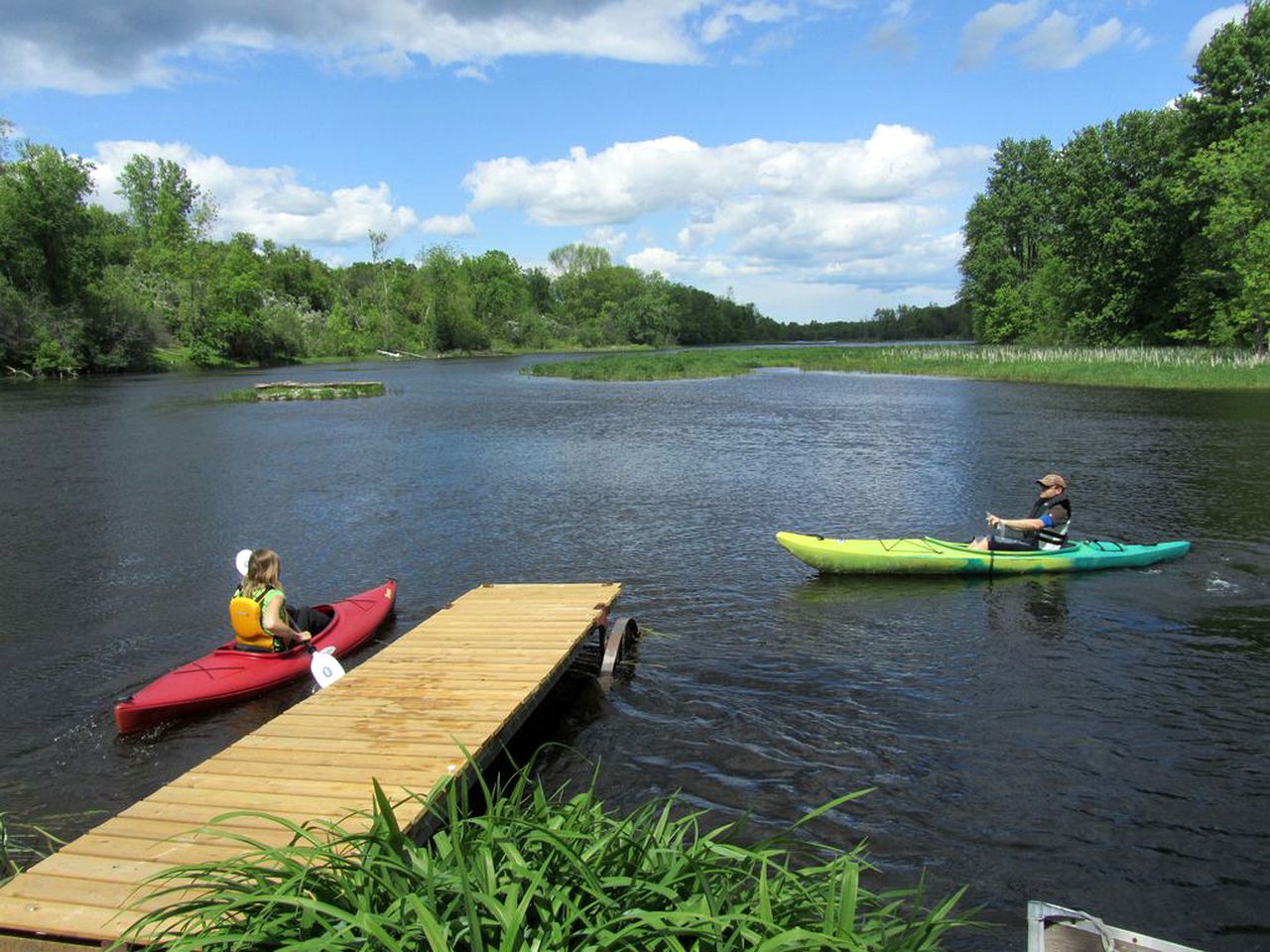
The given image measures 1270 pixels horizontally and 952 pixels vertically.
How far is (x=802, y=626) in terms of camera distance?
10164mm

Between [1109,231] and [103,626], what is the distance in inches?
2255

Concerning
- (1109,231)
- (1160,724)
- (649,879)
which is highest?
(1109,231)

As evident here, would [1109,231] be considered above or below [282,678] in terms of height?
above

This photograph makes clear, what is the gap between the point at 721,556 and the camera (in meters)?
13.1

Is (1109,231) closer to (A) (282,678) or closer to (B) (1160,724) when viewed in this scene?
(B) (1160,724)

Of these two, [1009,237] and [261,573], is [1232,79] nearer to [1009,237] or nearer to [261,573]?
[1009,237]

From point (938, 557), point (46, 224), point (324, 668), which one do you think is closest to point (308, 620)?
point (324, 668)

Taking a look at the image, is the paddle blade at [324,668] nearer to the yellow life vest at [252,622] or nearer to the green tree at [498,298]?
the yellow life vest at [252,622]

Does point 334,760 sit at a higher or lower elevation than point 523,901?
lower

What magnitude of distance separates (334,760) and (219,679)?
2.95 m

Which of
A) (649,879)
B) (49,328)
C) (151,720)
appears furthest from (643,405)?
(49,328)

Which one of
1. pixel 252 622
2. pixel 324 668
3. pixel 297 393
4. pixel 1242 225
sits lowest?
pixel 324 668

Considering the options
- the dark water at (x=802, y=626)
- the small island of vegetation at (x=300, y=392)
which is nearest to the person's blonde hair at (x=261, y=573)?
the dark water at (x=802, y=626)

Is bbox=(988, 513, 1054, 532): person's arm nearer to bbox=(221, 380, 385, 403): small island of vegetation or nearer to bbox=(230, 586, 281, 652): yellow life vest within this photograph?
bbox=(230, 586, 281, 652): yellow life vest
